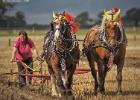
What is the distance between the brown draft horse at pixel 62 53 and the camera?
12.7 meters

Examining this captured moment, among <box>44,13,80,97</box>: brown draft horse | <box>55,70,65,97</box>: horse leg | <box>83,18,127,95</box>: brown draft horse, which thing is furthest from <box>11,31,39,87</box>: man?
<box>55,70,65,97</box>: horse leg

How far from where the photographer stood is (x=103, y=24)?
1358cm

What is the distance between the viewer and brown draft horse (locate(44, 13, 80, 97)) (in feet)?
41.6

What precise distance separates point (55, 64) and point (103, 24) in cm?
167

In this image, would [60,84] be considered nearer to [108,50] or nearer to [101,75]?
[101,75]

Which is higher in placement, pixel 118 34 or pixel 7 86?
pixel 118 34

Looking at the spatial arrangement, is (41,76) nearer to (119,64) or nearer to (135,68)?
(119,64)

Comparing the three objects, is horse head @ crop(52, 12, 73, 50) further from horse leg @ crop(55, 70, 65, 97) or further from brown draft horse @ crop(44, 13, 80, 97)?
horse leg @ crop(55, 70, 65, 97)

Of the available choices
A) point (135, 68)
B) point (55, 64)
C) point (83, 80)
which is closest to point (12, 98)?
point (55, 64)

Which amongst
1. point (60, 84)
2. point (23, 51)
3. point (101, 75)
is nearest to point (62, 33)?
point (60, 84)

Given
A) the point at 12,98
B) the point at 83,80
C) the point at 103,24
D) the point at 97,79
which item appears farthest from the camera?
the point at 83,80

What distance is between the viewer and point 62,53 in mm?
12680

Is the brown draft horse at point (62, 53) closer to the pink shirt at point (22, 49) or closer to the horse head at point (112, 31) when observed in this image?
the horse head at point (112, 31)

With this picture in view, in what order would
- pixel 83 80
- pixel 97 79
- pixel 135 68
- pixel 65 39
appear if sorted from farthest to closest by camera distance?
pixel 135 68, pixel 83 80, pixel 97 79, pixel 65 39
